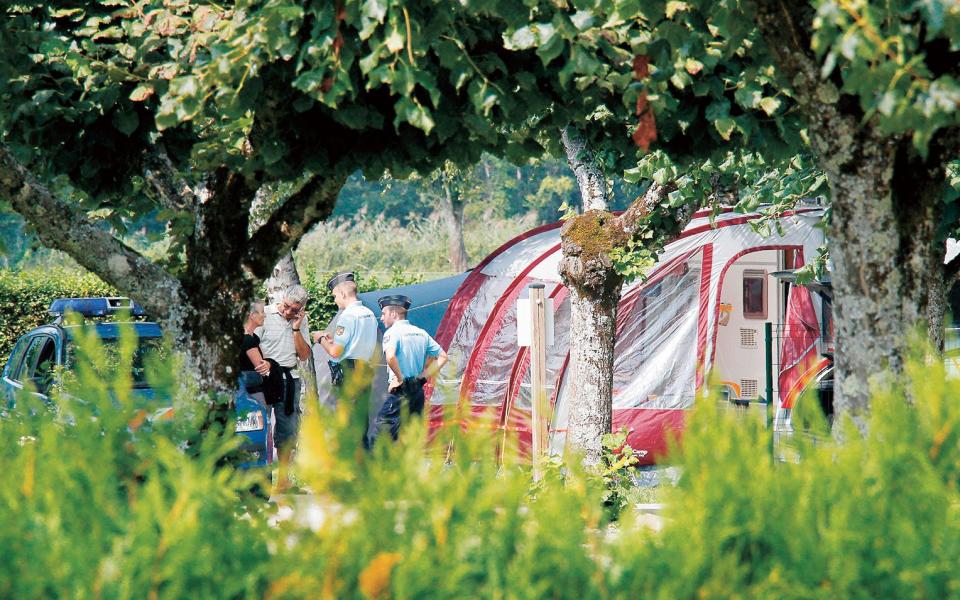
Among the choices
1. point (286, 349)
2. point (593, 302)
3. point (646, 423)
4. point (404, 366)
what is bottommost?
point (646, 423)

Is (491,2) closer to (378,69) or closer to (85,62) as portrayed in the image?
(378,69)

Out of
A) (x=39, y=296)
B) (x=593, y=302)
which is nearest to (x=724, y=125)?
(x=593, y=302)

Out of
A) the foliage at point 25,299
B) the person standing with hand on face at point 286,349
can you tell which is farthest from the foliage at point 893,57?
the foliage at point 25,299

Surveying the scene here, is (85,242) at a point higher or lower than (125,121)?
lower

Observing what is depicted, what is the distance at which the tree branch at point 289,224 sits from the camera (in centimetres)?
497

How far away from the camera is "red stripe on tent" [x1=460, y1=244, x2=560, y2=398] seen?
11.3 m

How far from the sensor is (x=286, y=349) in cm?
945

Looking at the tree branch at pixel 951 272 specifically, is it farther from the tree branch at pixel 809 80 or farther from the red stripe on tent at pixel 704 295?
the tree branch at pixel 809 80

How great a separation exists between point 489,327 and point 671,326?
1836 millimetres

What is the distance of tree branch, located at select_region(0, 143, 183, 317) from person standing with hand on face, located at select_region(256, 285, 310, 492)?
4.06 metres

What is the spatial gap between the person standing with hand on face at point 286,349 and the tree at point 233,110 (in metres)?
3.58

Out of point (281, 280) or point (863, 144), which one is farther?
point (281, 280)

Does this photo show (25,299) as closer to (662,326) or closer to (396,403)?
(396,403)

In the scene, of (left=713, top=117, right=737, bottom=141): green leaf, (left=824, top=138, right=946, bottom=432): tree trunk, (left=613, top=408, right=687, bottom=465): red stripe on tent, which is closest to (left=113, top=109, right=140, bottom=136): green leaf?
(left=713, top=117, right=737, bottom=141): green leaf
